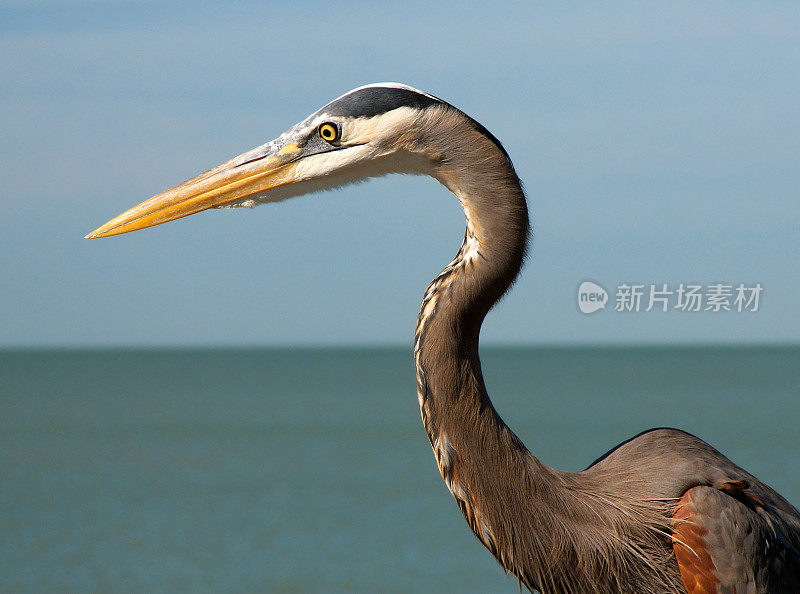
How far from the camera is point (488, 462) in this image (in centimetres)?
320

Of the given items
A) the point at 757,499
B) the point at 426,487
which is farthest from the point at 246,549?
the point at 757,499

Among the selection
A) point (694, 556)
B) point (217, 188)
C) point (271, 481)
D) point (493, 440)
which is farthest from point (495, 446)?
point (271, 481)

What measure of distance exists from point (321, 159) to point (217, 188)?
421mm

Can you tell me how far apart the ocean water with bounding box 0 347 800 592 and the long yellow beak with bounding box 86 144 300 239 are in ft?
13.4

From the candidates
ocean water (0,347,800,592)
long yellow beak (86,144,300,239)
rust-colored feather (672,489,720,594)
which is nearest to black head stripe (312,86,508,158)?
long yellow beak (86,144,300,239)

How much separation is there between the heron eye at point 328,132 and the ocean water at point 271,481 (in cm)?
418

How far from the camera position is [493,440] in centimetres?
319

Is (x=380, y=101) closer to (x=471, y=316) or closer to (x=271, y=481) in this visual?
(x=471, y=316)

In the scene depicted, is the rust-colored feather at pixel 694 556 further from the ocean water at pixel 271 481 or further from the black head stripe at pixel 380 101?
the ocean water at pixel 271 481

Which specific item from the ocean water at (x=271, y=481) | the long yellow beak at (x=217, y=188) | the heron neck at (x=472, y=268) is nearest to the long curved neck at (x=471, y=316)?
the heron neck at (x=472, y=268)

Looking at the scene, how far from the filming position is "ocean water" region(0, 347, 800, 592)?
15773 millimetres

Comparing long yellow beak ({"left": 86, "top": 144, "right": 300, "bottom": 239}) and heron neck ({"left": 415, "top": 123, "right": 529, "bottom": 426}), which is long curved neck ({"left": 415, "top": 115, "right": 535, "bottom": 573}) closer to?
heron neck ({"left": 415, "top": 123, "right": 529, "bottom": 426})

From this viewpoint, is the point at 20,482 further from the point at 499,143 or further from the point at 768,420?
the point at 768,420

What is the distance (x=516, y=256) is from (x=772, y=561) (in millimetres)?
1539
